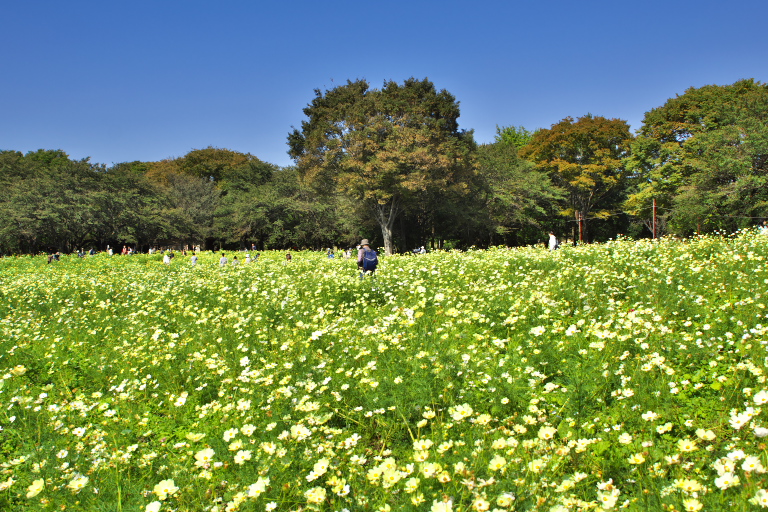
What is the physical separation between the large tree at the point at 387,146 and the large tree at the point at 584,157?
453 inches

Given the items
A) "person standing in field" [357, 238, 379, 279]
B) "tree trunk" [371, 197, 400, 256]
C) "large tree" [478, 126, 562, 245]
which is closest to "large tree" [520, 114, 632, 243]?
"large tree" [478, 126, 562, 245]

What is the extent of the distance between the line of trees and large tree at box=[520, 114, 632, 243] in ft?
0.42

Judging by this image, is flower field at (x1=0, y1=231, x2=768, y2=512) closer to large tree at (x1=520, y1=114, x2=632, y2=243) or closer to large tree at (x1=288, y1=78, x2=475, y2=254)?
large tree at (x1=288, y1=78, x2=475, y2=254)

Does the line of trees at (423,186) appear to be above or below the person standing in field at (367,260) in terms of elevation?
above

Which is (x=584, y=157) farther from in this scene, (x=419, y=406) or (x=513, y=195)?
(x=419, y=406)

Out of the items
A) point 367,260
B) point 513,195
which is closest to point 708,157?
point 513,195

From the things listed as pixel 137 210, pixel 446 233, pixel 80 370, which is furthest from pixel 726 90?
pixel 137 210

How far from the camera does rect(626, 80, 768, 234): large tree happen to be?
25.6 m

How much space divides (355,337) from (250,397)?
1.38m

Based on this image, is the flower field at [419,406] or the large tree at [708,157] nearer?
the flower field at [419,406]

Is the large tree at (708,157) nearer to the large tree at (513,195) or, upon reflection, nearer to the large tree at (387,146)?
the large tree at (513,195)

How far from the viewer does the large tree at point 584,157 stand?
129ft

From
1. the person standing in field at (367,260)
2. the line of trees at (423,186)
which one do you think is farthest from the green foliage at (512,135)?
the person standing in field at (367,260)

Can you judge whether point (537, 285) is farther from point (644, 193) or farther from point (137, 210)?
point (137, 210)
